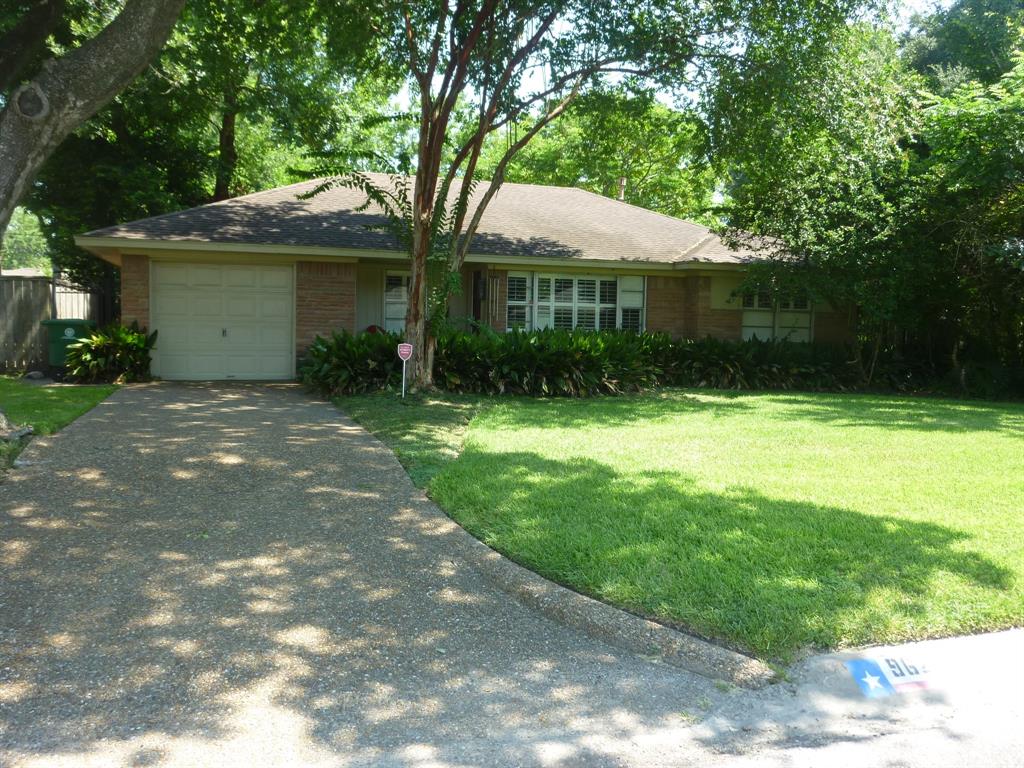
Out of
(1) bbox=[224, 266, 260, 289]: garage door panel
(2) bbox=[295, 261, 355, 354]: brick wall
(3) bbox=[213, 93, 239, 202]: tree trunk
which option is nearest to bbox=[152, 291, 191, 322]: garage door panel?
(1) bbox=[224, 266, 260, 289]: garage door panel

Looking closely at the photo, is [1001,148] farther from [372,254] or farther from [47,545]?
[47,545]

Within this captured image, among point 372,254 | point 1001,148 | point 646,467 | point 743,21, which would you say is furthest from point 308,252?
point 1001,148

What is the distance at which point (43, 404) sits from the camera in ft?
37.0

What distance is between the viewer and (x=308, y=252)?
610 inches

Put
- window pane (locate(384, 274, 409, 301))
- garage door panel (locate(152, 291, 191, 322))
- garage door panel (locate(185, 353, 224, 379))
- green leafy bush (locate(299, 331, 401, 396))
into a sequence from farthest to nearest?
window pane (locate(384, 274, 409, 301)) < garage door panel (locate(185, 353, 224, 379)) < garage door panel (locate(152, 291, 191, 322)) < green leafy bush (locate(299, 331, 401, 396))

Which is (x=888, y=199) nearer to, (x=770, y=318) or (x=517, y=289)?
(x=770, y=318)

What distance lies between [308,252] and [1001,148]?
1257 centimetres

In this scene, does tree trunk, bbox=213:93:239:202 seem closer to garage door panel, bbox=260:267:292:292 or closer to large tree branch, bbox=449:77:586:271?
garage door panel, bbox=260:267:292:292

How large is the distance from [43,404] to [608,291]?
11.6 meters

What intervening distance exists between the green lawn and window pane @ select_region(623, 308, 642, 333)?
7097mm

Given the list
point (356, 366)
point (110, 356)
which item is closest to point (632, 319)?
point (356, 366)

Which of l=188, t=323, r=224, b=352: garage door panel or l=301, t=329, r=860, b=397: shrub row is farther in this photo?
l=188, t=323, r=224, b=352: garage door panel

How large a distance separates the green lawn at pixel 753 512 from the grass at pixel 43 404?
11.9 feet

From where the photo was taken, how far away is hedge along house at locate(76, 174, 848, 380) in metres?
15.6
